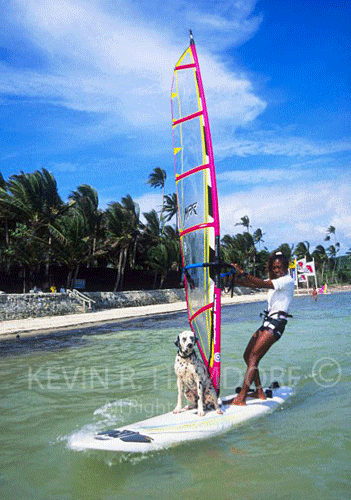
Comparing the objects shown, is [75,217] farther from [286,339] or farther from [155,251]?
[286,339]

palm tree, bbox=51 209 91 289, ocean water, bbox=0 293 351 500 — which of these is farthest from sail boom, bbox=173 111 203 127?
palm tree, bbox=51 209 91 289

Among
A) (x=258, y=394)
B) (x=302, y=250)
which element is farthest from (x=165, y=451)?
(x=302, y=250)

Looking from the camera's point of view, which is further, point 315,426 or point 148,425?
point 315,426

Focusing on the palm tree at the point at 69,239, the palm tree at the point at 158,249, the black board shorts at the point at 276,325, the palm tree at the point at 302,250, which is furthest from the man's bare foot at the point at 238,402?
the palm tree at the point at 302,250

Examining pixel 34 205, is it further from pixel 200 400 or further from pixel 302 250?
pixel 302 250

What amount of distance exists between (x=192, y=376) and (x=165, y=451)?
92 cm

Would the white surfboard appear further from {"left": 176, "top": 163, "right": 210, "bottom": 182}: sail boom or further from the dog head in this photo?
{"left": 176, "top": 163, "right": 210, "bottom": 182}: sail boom

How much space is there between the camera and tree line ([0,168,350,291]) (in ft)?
96.2

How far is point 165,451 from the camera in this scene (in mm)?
4566

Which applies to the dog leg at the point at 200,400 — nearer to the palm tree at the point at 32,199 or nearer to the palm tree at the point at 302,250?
the palm tree at the point at 32,199

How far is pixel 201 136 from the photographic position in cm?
563

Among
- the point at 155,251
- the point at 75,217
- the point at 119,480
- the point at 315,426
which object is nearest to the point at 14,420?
the point at 119,480

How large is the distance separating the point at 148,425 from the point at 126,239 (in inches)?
1317

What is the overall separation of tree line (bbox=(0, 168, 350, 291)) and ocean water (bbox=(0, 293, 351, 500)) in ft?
64.4
